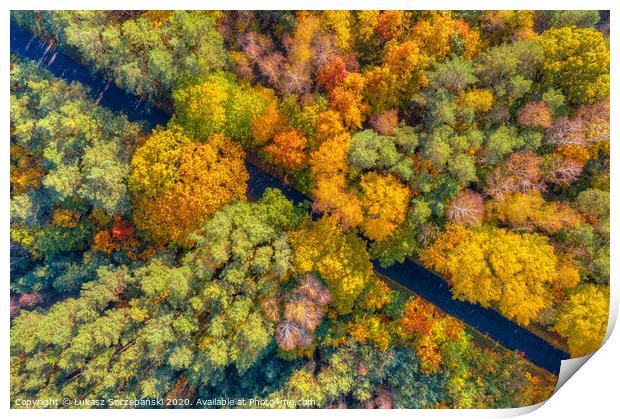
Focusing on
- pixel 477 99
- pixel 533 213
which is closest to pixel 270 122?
pixel 477 99

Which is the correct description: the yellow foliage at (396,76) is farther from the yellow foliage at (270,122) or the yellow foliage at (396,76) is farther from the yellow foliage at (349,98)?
the yellow foliage at (270,122)

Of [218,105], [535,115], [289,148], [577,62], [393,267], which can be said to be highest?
[577,62]

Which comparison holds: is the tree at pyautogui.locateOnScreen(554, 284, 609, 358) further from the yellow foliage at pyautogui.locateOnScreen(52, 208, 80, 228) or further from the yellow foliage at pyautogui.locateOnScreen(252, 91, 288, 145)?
the yellow foliage at pyautogui.locateOnScreen(52, 208, 80, 228)

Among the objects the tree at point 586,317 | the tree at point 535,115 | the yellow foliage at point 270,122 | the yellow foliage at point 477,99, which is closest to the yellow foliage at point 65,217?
the yellow foliage at point 270,122

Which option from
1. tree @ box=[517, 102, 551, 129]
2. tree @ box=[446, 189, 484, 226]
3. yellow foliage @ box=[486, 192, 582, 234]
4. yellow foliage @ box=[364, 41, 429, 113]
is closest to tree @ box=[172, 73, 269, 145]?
yellow foliage @ box=[364, 41, 429, 113]

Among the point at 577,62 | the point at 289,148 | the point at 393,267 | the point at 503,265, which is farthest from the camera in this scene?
the point at 393,267

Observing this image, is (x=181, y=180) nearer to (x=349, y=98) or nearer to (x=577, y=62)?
(x=349, y=98)
